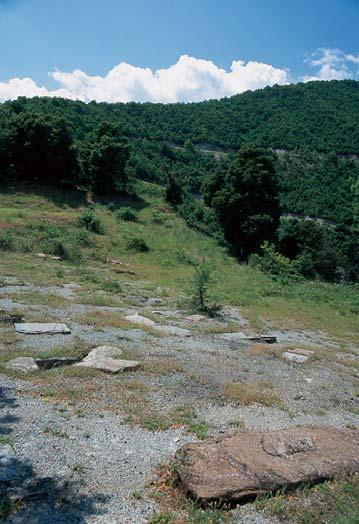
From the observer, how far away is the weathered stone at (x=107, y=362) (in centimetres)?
802

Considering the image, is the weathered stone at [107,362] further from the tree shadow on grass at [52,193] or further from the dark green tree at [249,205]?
the dark green tree at [249,205]

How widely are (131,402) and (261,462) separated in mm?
2498

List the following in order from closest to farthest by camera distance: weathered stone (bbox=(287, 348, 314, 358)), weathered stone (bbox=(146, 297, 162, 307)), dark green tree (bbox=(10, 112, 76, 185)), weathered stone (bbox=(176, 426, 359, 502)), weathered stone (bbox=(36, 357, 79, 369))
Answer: weathered stone (bbox=(176, 426, 359, 502)), weathered stone (bbox=(36, 357, 79, 369)), weathered stone (bbox=(287, 348, 314, 358)), weathered stone (bbox=(146, 297, 162, 307)), dark green tree (bbox=(10, 112, 76, 185))

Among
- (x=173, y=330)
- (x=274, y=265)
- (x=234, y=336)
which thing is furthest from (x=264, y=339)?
(x=274, y=265)

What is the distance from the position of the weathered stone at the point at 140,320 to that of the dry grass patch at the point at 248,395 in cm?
463

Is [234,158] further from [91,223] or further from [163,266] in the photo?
[163,266]

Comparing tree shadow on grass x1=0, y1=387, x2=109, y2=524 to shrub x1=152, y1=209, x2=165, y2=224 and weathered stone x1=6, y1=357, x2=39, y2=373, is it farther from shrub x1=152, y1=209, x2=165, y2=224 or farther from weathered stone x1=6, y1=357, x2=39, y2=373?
shrub x1=152, y1=209, x2=165, y2=224

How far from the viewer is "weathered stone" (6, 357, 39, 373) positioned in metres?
7.54

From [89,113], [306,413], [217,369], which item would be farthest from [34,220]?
[89,113]

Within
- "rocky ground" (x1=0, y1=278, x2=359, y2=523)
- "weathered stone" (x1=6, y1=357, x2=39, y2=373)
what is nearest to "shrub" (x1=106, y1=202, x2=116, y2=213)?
"rocky ground" (x1=0, y1=278, x2=359, y2=523)

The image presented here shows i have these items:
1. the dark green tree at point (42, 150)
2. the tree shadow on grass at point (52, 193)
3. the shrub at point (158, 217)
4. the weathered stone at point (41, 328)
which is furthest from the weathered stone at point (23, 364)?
the dark green tree at point (42, 150)

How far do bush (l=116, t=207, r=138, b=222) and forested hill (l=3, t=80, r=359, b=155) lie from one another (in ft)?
123

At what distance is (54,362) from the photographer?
8.05 metres

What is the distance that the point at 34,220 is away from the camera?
2670 cm
